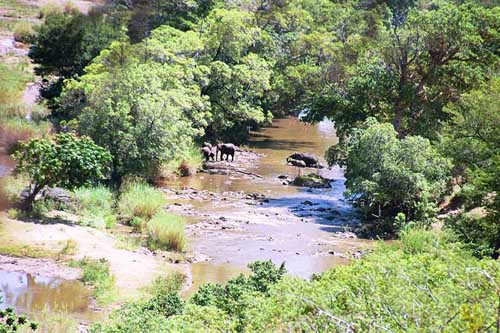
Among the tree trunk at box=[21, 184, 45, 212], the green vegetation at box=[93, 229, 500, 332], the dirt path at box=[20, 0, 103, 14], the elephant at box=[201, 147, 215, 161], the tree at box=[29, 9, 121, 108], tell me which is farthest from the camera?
the dirt path at box=[20, 0, 103, 14]

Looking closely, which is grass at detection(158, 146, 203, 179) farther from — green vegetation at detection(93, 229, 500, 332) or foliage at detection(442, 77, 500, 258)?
green vegetation at detection(93, 229, 500, 332)

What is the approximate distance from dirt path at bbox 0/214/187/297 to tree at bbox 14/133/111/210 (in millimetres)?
1370

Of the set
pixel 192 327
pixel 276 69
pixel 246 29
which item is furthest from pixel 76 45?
pixel 192 327

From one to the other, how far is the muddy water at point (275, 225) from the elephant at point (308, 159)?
1.87ft

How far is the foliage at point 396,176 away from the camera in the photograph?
27094 millimetres

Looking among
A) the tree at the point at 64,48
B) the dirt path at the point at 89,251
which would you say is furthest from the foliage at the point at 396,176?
the tree at the point at 64,48

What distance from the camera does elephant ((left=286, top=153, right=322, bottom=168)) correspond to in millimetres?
39531

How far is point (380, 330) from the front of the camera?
8.77 meters

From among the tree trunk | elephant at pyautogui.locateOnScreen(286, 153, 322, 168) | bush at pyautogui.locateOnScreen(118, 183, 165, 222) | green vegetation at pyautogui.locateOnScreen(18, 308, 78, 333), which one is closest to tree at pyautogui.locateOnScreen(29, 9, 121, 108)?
elephant at pyautogui.locateOnScreen(286, 153, 322, 168)

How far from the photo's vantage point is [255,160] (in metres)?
40.5

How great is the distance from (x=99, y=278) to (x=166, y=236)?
4.14 meters

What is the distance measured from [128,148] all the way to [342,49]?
17.4m

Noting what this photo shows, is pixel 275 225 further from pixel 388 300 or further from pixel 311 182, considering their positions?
pixel 388 300

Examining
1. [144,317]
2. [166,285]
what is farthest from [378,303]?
[166,285]
